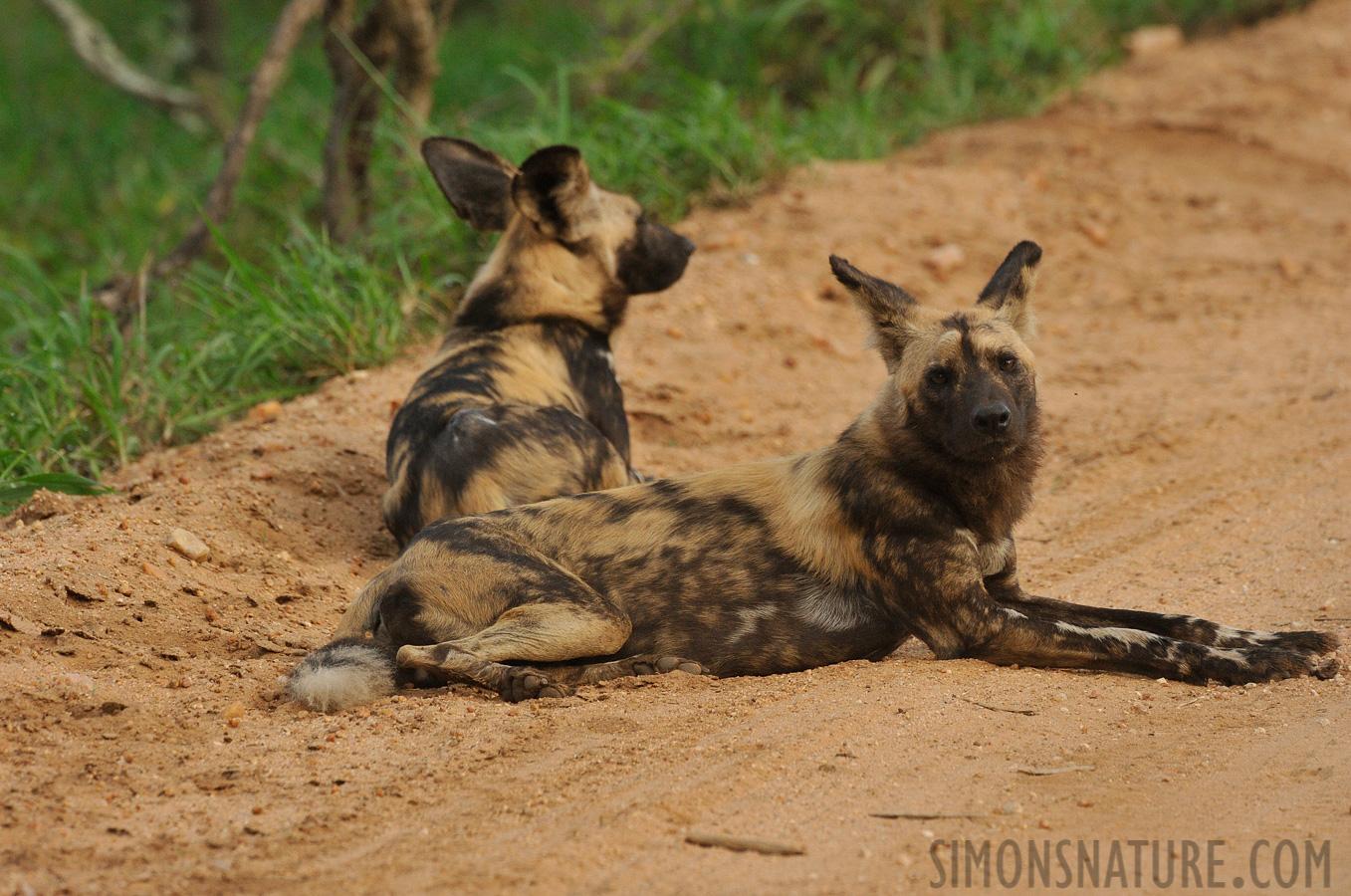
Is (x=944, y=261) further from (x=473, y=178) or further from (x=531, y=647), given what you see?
(x=531, y=647)

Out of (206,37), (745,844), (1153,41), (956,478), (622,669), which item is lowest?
(622,669)

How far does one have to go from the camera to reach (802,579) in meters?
3.41

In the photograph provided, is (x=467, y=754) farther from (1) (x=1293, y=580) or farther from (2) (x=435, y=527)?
(1) (x=1293, y=580)

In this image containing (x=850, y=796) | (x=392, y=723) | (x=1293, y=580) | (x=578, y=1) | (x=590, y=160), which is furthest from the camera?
(x=578, y=1)

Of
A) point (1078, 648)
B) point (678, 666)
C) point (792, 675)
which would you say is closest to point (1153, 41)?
point (1078, 648)

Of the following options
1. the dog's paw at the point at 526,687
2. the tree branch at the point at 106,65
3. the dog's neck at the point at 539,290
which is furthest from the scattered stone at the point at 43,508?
the tree branch at the point at 106,65

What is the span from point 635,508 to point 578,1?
10.2 meters

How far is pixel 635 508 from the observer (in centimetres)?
353

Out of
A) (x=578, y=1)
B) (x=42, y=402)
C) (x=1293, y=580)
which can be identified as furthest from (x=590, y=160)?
(x=578, y=1)

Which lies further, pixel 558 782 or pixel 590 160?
pixel 590 160

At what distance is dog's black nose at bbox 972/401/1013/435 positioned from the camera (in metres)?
3.31

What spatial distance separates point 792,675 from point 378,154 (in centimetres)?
462

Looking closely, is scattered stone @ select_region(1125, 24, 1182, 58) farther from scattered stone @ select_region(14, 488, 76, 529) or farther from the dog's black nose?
scattered stone @ select_region(14, 488, 76, 529)

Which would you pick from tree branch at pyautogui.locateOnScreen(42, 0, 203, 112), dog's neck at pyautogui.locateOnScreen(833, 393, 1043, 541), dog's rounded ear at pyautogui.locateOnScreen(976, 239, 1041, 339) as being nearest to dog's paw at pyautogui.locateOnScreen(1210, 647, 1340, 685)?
dog's neck at pyautogui.locateOnScreen(833, 393, 1043, 541)
